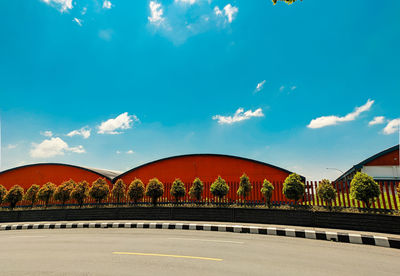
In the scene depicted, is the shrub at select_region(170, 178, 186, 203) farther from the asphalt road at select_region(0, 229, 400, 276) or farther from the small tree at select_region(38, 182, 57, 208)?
the small tree at select_region(38, 182, 57, 208)

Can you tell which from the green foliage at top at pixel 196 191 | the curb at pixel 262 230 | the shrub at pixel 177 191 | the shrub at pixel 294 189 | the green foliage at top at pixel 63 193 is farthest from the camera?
the green foliage at top at pixel 63 193

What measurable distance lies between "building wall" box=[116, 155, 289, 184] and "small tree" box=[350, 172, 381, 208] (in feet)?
22.6

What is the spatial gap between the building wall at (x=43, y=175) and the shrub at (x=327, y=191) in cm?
1949

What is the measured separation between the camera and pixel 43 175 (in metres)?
21.9

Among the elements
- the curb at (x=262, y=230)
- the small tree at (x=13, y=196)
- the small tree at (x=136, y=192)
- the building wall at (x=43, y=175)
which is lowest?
the curb at (x=262, y=230)

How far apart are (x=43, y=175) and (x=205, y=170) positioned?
59.1ft

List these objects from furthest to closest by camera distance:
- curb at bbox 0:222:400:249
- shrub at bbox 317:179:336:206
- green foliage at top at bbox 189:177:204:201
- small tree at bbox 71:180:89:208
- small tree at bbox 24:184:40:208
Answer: small tree at bbox 24:184:40:208
small tree at bbox 71:180:89:208
green foliage at top at bbox 189:177:204:201
shrub at bbox 317:179:336:206
curb at bbox 0:222:400:249

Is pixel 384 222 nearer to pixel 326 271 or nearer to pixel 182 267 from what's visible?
pixel 326 271

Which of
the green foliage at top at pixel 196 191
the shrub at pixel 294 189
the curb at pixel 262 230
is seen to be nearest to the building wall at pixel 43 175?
the curb at pixel 262 230

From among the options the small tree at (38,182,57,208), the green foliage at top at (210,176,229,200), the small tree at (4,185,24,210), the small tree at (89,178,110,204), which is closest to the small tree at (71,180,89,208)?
the small tree at (89,178,110,204)

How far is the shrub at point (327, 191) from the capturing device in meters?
10.3

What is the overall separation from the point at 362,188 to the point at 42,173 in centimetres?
2797

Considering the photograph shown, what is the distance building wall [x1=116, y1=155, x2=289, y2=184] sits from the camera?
56.3ft

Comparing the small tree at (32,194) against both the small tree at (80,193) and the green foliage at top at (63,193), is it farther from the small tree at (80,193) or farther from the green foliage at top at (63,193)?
the small tree at (80,193)
